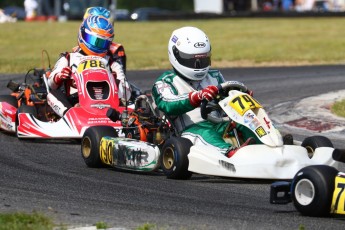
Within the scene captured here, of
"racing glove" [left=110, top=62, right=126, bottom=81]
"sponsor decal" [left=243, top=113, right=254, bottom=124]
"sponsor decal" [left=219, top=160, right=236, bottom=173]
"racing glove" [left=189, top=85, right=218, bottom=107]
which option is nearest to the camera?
"sponsor decal" [left=219, top=160, right=236, bottom=173]

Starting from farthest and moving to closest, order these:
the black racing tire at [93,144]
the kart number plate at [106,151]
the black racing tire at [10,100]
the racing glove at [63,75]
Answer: the black racing tire at [10,100] → the racing glove at [63,75] → the black racing tire at [93,144] → the kart number plate at [106,151]

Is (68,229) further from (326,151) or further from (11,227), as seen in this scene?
(326,151)

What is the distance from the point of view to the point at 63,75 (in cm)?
1127

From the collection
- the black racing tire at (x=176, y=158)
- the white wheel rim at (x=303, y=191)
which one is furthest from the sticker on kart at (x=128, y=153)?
the white wheel rim at (x=303, y=191)

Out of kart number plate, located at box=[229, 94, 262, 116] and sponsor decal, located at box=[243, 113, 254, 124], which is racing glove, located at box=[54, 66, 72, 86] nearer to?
kart number plate, located at box=[229, 94, 262, 116]

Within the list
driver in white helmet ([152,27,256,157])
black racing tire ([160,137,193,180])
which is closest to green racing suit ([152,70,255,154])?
driver in white helmet ([152,27,256,157])

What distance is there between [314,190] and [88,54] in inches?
243

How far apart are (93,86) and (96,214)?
16.1 ft

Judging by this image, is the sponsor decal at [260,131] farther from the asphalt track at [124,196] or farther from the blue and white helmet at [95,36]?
the blue and white helmet at [95,36]

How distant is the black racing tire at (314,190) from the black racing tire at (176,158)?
177 cm

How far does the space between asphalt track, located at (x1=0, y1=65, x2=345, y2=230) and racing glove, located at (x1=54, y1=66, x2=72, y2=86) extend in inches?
34.2

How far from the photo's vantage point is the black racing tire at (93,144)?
880 cm

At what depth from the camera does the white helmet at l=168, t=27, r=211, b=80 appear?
8.77 meters

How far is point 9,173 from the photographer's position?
8422 millimetres
